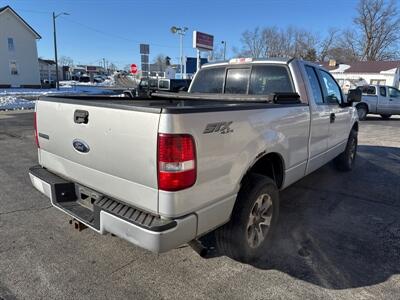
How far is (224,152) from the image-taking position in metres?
2.40

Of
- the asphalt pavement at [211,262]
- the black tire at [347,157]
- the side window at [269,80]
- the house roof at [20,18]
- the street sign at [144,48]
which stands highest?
the house roof at [20,18]

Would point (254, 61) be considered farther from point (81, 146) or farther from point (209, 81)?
point (81, 146)

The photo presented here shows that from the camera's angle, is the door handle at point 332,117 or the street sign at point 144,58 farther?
the street sign at point 144,58

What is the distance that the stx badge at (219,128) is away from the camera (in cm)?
225

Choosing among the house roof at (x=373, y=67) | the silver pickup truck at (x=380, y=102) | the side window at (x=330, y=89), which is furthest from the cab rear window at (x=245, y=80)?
the house roof at (x=373, y=67)

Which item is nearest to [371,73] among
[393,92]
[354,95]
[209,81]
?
[393,92]

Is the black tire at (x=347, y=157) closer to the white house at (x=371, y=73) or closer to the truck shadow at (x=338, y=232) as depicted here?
the truck shadow at (x=338, y=232)

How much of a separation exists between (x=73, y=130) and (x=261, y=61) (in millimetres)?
2677

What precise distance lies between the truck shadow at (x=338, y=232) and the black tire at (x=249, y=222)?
0.19m

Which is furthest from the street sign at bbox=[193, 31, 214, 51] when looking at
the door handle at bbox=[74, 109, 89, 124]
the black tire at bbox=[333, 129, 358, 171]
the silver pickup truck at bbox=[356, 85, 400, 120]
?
the door handle at bbox=[74, 109, 89, 124]

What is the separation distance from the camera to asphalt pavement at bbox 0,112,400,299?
2.63 m

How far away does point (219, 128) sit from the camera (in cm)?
234

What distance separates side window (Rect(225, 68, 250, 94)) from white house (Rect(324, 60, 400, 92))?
118 feet

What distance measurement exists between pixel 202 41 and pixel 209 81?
82.7ft
